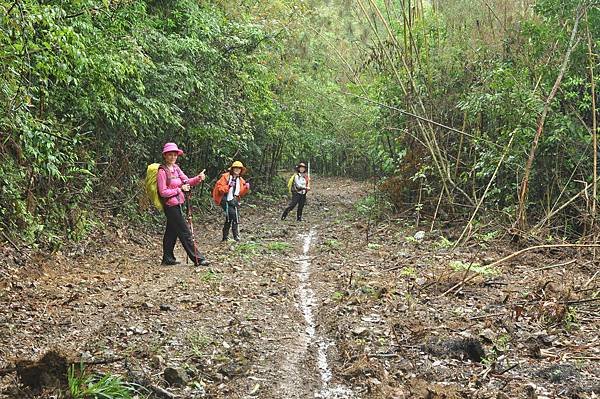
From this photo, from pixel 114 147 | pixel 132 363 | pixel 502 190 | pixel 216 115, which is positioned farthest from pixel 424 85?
pixel 132 363

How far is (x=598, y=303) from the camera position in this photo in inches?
260

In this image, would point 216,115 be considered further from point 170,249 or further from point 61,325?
point 61,325

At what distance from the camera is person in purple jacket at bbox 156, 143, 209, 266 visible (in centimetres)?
962

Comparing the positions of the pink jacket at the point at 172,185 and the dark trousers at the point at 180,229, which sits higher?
the pink jacket at the point at 172,185

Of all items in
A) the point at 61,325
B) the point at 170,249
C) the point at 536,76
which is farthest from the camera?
the point at 536,76

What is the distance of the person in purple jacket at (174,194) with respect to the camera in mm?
9617

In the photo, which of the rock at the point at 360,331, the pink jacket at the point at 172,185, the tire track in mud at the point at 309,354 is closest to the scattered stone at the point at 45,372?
the tire track in mud at the point at 309,354

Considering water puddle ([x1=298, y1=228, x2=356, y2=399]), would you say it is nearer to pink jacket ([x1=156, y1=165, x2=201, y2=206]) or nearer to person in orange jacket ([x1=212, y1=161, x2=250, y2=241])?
pink jacket ([x1=156, y1=165, x2=201, y2=206])

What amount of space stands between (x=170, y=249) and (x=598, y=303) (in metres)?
6.47

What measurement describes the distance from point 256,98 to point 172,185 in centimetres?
982

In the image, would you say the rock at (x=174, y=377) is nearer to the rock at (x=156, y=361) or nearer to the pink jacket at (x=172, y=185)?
the rock at (x=156, y=361)

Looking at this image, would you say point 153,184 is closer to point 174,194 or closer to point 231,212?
point 174,194

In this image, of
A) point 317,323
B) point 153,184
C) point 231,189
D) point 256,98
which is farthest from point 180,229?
point 256,98

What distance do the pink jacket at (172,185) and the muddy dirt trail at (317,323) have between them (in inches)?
44.0
